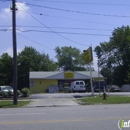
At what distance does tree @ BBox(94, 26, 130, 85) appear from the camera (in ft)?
243

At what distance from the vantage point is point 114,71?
254 feet

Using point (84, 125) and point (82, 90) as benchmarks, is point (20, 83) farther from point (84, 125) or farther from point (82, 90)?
point (84, 125)

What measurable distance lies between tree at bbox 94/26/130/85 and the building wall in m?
22.5

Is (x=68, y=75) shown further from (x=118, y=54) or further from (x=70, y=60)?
(x=70, y=60)

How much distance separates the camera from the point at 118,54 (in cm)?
7725

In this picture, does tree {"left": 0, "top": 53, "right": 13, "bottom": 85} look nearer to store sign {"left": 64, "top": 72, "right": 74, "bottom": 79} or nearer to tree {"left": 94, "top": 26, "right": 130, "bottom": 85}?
store sign {"left": 64, "top": 72, "right": 74, "bottom": 79}

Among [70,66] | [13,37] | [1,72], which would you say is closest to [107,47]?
[70,66]

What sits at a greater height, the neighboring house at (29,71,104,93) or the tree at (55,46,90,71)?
the tree at (55,46,90,71)

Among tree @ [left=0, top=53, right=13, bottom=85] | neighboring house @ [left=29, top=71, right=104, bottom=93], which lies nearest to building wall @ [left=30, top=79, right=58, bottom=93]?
neighboring house @ [left=29, top=71, right=104, bottom=93]

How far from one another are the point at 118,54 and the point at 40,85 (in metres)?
29.3

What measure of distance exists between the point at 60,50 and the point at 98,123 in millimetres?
91440

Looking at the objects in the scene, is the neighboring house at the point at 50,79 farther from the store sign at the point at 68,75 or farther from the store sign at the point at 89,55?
the store sign at the point at 89,55

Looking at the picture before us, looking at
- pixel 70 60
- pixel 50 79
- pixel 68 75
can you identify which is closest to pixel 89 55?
pixel 68 75

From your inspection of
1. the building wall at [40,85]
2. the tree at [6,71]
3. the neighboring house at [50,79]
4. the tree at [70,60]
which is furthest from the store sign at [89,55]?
the tree at [70,60]
